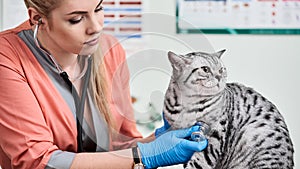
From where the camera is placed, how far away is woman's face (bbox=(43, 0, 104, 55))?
3.30 feet

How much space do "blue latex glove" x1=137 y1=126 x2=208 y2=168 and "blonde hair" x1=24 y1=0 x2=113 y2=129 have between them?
11 centimetres

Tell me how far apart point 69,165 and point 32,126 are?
0.41ft

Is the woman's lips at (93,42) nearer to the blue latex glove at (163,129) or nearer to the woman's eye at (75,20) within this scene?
the woman's eye at (75,20)

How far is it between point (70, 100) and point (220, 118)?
16.6 inches

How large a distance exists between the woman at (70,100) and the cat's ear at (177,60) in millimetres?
114

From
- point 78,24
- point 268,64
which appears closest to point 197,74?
point 78,24

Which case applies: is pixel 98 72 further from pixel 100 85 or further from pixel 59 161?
pixel 59 161

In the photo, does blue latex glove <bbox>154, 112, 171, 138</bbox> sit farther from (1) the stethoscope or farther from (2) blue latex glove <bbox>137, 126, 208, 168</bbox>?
(1) the stethoscope

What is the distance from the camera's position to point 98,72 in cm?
107

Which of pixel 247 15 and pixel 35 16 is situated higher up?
pixel 35 16

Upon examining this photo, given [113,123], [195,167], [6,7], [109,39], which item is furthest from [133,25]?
[6,7]

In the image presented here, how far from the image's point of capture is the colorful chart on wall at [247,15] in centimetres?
185

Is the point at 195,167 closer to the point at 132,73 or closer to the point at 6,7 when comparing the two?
the point at 132,73

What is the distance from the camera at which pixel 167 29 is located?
0.95 meters
